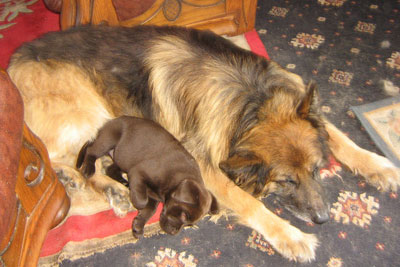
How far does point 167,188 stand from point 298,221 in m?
0.92

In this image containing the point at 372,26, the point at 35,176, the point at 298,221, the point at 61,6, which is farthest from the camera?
the point at 372,26

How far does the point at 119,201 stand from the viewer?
2.30 m

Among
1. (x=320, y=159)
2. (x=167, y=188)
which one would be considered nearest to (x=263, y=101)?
(x=320, y=159)

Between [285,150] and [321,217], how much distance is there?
1.85 feet

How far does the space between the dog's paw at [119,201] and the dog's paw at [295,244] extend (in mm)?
A: 990

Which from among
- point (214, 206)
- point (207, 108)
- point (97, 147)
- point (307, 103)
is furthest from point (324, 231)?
point (97, 147)

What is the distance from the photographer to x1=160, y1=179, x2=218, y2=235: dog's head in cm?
200

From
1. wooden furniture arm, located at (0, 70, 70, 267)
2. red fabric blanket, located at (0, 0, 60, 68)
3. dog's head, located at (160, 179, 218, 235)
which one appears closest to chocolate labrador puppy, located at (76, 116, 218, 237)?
dog's head, located at (160, 179, 218, 235)

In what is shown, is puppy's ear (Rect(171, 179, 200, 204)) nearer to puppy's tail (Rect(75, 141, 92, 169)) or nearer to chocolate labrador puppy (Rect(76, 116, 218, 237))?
chocolate labrador puppy (Rect(76, 116, 218, 237))

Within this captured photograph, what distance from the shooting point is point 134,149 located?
7.23 feet

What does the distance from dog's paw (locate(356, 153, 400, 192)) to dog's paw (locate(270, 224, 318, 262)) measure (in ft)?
2.13

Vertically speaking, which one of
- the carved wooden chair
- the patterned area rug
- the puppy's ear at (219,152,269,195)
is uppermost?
the carved wooden chair

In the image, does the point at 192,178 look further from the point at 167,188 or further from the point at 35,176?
the point at 35,176

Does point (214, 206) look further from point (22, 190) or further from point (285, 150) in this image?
point (22, 190)
